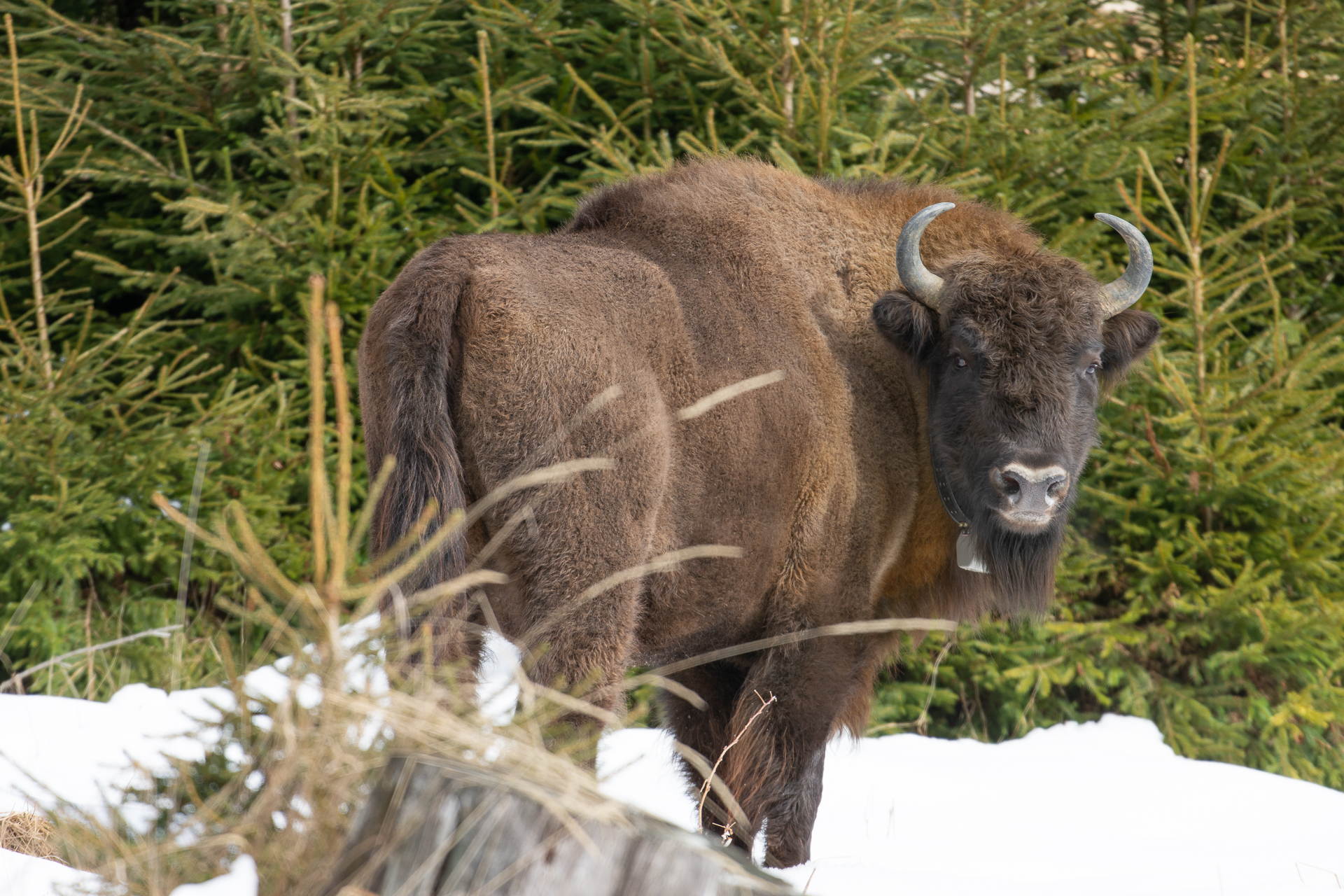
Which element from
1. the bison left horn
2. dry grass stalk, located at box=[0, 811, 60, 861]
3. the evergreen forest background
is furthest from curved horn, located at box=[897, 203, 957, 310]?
dry grass stalk, located at box=[0, 811, 60, 861]

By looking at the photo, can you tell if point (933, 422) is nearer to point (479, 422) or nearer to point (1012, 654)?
point (479, 422)

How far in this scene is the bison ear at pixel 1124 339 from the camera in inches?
167

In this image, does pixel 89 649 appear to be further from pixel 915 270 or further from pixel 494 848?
pixel 915 270

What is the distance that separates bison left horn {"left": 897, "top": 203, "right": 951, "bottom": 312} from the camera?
160 inches

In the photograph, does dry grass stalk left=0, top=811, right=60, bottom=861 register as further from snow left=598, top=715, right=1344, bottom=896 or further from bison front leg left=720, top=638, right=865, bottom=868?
bison front leg left=720, top=638, right=865, bottom=868

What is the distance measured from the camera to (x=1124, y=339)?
424 cm

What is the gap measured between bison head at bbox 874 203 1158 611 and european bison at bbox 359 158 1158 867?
10 millimetres

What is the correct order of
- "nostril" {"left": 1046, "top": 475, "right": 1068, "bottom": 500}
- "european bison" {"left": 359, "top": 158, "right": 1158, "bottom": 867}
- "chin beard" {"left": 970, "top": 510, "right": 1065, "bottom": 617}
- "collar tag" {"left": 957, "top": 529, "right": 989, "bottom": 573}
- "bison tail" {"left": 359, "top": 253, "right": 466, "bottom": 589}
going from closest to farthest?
"bison tail" {"left": 359, "top": 253, "right": 466, "bottom": 589} → "european bison" {"left": 359, "top": 158, "right": 1158, "bottom": 867} → "nostril" {"left": 1046, "top": 475, "right": 1068, "bottom": 500} → "chin beard" {"left": 970, "top": 510, "right": 1065, "bottom": 617} → "collar tag" {"left": 957, "top": 529, "right": 989, "bottom": 573}

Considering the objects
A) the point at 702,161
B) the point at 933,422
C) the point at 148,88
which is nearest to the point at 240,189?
the point at 148,88

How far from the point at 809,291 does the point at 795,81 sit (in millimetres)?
2408

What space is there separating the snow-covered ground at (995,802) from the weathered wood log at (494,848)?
1.49 meters

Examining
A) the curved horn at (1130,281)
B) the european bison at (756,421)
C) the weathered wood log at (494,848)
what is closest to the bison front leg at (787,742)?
the european bison at (756,421)

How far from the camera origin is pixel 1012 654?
575cm

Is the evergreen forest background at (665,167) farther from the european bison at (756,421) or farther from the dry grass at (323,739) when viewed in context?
the dry grass at (323,739)
